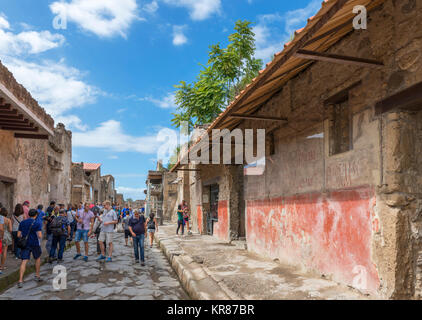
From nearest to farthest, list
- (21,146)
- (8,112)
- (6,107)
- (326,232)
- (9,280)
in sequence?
(326,232)
(9,280)
(6,107)
(8,112)
(21,146)

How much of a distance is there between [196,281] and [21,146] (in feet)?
28.5

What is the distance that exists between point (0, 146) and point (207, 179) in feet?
24.2

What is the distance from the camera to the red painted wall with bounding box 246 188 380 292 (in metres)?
4.41

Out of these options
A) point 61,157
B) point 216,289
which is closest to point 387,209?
point 216,289

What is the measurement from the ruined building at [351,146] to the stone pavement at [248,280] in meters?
0.26

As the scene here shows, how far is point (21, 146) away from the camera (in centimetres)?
1140

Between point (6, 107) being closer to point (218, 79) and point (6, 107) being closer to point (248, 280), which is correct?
point (248, 280)

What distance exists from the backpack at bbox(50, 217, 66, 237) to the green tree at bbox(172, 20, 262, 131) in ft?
35.1

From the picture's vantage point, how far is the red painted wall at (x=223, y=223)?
1154 centimetres

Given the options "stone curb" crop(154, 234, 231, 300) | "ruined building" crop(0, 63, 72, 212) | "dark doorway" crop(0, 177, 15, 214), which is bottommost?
"stone curb" crop(154, 234, 231, 300)

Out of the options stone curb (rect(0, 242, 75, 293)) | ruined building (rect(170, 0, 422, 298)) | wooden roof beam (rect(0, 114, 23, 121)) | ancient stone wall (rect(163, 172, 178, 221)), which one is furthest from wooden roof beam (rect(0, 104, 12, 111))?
ancient stone wall (rect(163, 172, 178, 221))

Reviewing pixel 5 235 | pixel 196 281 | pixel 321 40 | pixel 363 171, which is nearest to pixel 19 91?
pixel 5 235

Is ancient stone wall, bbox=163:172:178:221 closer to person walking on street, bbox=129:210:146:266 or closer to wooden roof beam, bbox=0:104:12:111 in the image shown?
person walking on street, bbox=129:210:146:266
